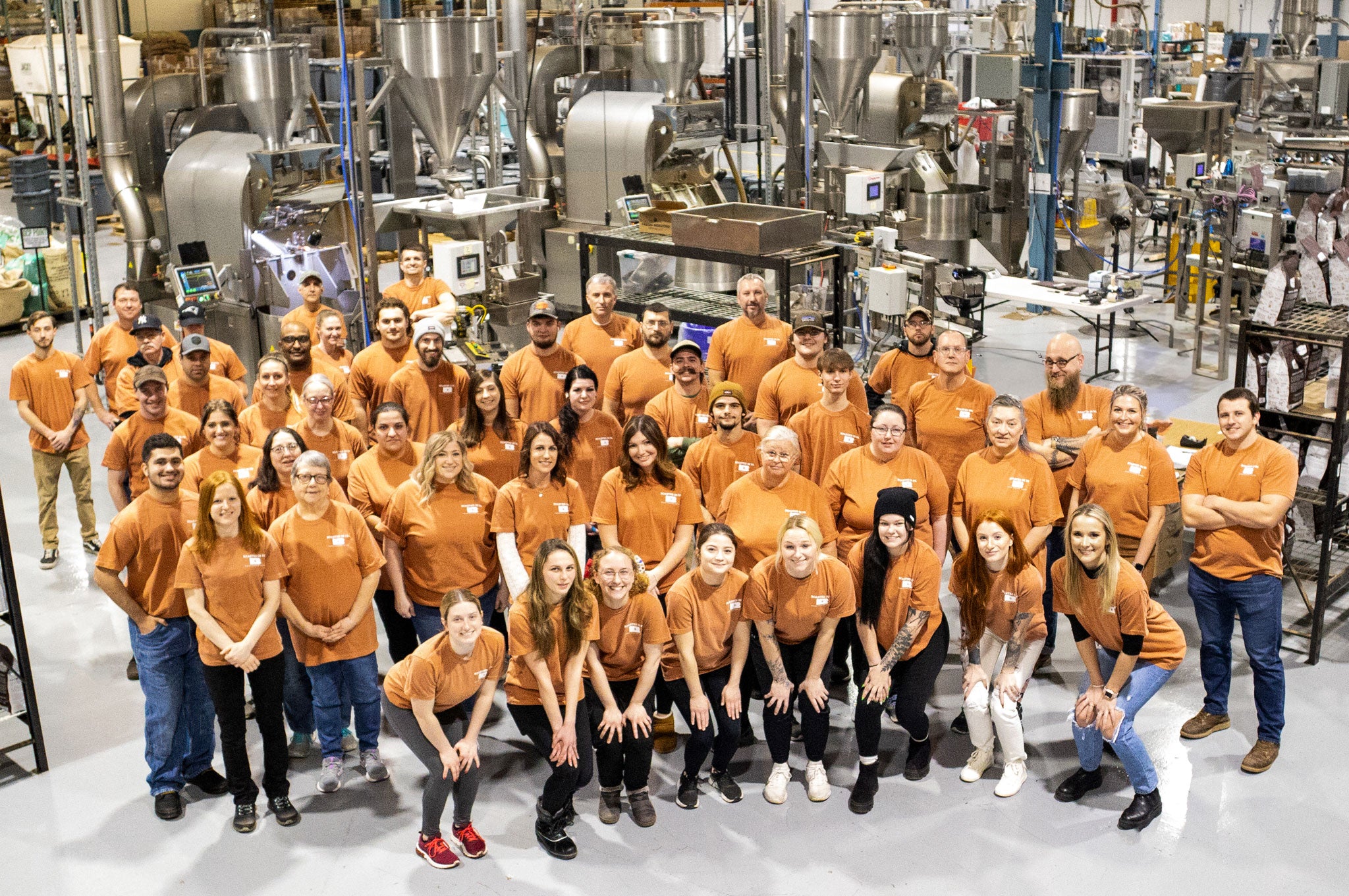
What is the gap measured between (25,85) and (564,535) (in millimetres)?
10129

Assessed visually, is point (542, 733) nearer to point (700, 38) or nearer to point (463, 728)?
point (463, 728)

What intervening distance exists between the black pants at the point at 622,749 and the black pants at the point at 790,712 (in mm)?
427

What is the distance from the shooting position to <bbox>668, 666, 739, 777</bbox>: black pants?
4.93m

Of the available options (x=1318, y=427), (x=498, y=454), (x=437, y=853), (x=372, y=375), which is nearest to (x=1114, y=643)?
(x=1318, y=427)

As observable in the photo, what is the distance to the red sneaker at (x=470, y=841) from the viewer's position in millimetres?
4645

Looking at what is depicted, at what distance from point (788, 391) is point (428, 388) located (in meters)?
1.66

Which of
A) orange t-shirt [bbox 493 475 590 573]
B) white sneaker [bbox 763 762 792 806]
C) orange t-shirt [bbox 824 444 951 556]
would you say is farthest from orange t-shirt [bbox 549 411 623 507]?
white sneaker [bbox 763 762 792 806]

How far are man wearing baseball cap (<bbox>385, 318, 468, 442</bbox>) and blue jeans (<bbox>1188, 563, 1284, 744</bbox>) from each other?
3.28m

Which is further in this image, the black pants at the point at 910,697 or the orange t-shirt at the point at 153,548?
the black pants at the point at 910,697

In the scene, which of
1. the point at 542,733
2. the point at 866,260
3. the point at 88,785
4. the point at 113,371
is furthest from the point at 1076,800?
the point at 113,371

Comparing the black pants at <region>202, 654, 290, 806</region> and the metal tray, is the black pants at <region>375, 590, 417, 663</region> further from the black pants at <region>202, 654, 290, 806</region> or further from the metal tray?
the metal tray

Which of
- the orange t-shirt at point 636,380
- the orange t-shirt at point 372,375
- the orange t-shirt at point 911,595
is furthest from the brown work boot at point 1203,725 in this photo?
the orange t-shirt at point 372,375

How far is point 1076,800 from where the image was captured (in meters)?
4.96

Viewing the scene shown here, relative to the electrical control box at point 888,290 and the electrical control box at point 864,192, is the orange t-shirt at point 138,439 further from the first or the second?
the electrical control box at point 864,192
